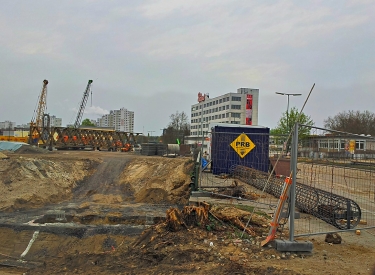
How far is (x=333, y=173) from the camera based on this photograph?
7309 millimetres

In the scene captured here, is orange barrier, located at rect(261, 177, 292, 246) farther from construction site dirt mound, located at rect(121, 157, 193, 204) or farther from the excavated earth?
construction site dirt mound, located at rect(121, 157, 193, 204)

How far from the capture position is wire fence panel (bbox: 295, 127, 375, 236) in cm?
684

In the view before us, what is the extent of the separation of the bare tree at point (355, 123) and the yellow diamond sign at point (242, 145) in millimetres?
46340

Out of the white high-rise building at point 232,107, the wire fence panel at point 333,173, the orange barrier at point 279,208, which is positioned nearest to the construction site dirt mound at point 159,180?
the wire fence panel at point 333,173

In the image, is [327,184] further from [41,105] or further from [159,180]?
[41,105]

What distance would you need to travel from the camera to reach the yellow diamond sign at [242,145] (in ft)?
34.4

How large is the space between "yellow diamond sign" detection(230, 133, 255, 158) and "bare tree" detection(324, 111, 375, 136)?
46.3m

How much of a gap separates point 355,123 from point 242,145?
5009 cm

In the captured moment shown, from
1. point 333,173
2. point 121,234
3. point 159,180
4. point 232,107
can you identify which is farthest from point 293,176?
point 232,107

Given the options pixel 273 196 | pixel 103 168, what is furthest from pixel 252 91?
pixel 273 196

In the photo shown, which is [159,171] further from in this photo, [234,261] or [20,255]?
[234,261]

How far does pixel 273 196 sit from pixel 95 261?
6.62 meters

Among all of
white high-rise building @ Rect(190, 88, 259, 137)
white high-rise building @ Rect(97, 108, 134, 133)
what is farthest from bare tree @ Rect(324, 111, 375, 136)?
white high-rise building @ Rect(97, 108, 134, 133)

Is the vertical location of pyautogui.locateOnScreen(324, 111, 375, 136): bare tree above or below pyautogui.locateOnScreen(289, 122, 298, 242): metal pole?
above
